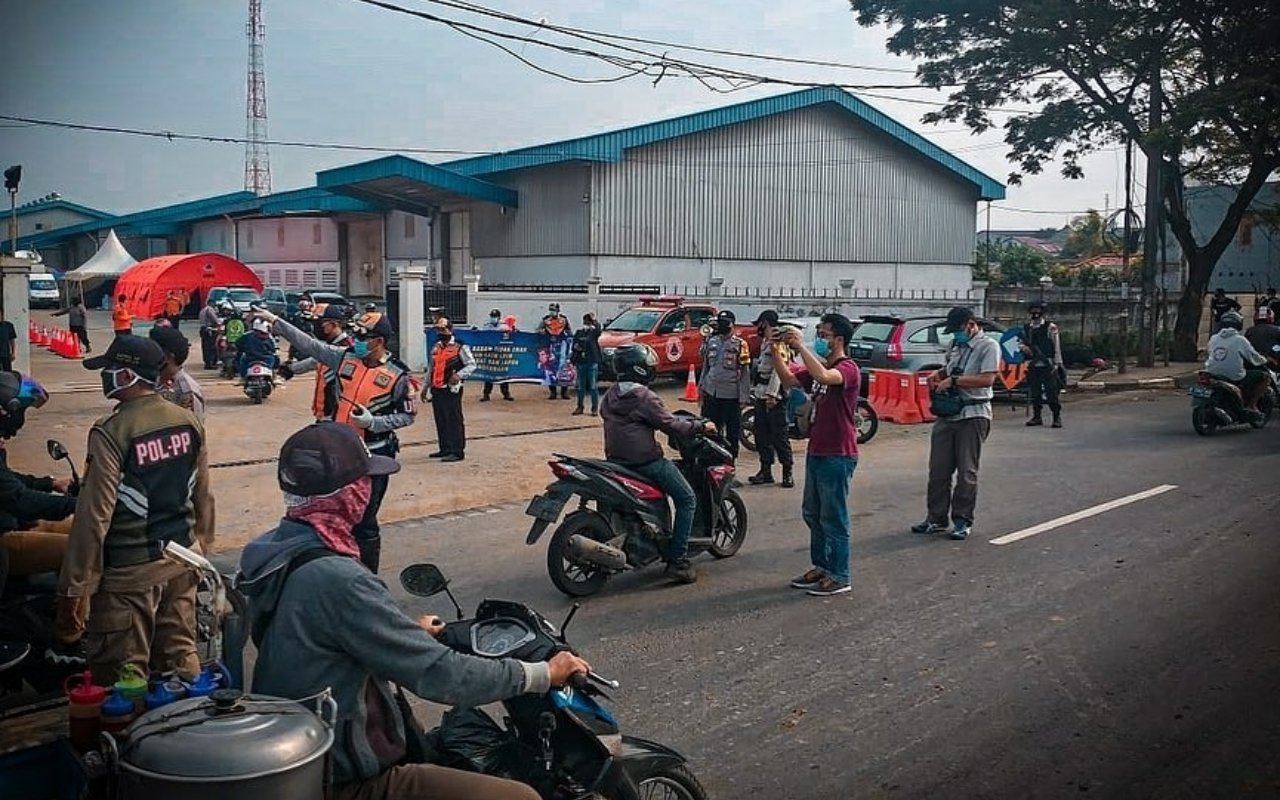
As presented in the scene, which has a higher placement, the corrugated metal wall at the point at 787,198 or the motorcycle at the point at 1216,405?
the corrugated metal wall at the point at 787,198

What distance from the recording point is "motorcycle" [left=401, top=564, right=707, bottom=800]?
324cm

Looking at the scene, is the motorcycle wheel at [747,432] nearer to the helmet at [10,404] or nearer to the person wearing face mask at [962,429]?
the person wearing face mask at [962,429]

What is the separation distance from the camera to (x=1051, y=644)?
6414 mm

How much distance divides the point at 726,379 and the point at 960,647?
6172mm

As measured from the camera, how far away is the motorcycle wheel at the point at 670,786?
3574 millimetres

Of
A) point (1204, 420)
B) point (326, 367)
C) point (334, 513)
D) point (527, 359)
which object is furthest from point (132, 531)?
point (527, 359)

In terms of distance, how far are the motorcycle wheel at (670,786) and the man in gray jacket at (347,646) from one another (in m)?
0.68

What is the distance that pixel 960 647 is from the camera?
20.9 ft

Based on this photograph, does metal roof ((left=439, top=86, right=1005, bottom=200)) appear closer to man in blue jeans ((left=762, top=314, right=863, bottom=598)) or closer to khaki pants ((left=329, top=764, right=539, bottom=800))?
man in blue jeans ((left=762, top=314, right=863, bottom=598))

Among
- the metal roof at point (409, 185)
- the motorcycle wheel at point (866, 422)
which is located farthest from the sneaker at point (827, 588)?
the metal roof at point (409, 185)

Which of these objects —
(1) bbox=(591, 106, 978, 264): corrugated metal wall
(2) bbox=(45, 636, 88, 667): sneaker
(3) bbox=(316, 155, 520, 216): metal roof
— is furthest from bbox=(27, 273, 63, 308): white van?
(2) bbox=(45, 636, 88, 667): sneaker

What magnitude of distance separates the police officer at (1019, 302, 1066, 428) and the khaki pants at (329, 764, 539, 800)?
14511 mm

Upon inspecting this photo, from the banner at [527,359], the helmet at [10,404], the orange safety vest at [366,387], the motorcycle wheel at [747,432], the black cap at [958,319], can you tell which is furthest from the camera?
the banner at [527,359]

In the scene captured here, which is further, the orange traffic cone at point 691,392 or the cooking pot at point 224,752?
the orange traffic cone at point 691,392
